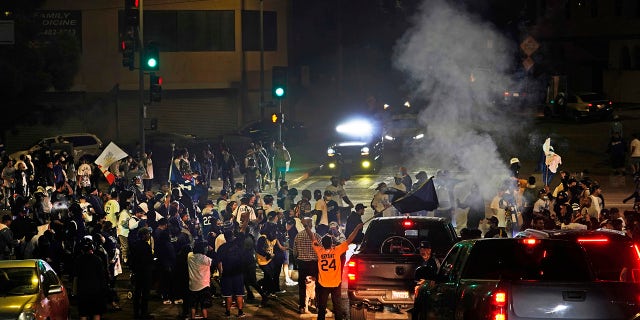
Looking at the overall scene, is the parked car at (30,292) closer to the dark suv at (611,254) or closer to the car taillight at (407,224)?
the car taillight at (407,224)

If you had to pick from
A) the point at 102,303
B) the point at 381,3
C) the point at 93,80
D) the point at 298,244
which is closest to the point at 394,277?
the point at 298,244

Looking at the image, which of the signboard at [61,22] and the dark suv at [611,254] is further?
the signboard at [61,22]

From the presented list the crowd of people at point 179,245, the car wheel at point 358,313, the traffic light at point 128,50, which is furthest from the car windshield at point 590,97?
the car wheel at point 358,313

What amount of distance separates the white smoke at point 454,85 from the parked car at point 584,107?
11658 mm

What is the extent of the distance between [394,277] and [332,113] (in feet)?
153

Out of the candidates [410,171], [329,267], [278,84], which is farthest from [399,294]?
[410,171]

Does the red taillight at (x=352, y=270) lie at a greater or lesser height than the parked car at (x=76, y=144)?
lesser

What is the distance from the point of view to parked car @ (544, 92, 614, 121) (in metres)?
48.2

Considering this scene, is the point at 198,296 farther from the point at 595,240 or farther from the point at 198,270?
the point at 595,240

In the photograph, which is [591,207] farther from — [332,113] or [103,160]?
[332,113]

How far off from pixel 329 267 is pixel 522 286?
5931 mm

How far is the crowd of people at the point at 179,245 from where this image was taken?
15.2 metres

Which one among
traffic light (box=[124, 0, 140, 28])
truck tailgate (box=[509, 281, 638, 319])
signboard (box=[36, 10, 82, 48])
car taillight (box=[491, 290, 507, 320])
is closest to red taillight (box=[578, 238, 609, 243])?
truck tailgate (box=[509, 281, 638, 319])

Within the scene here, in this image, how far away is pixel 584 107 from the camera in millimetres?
48094
